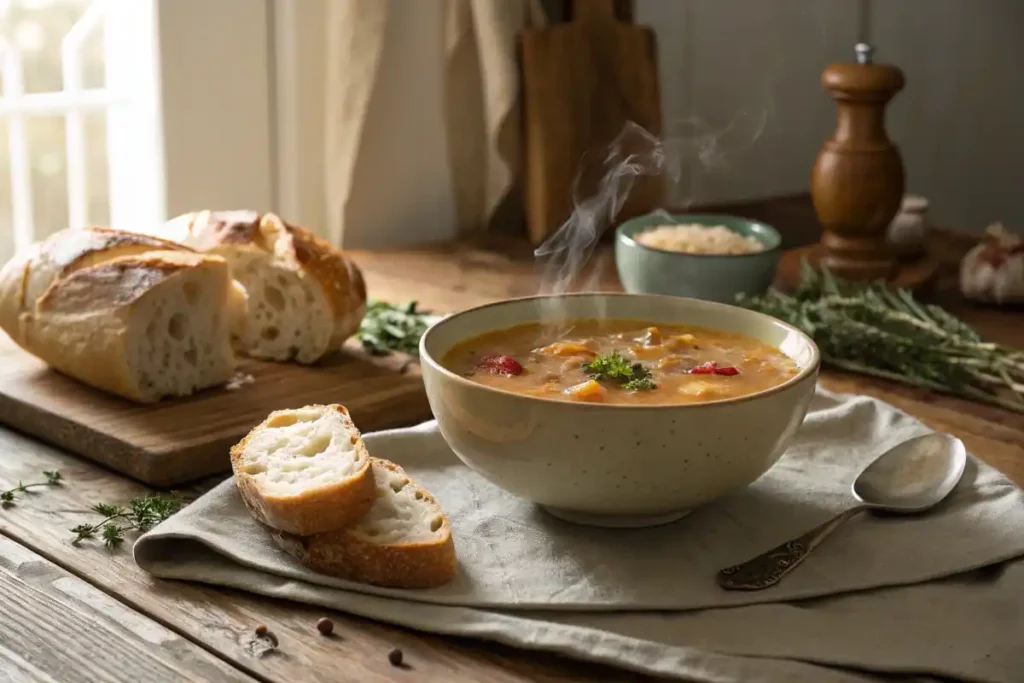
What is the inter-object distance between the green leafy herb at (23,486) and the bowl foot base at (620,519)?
583mm

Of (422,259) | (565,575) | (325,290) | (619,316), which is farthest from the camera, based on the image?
(422,259)

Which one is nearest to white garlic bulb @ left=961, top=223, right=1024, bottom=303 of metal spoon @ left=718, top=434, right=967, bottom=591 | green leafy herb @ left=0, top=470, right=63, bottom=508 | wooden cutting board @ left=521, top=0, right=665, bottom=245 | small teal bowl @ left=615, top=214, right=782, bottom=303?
small teal bowl @ left=615, top=214, right=782, bottom=303

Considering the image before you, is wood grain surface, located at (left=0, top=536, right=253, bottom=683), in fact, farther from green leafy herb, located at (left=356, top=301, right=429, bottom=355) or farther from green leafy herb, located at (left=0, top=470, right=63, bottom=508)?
green leafy herb, located at (left=356, top=301, right=429, bottom=355)

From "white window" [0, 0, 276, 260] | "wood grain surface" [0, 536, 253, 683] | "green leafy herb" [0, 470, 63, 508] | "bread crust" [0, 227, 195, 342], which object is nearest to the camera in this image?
"wood grain surface" [0, 536, 253, 683]

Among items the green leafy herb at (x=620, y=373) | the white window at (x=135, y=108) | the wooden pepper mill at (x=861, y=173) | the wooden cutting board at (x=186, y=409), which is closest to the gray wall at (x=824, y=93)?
the wooden pepper mill at (x=861, y=173)

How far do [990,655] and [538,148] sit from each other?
1.80 metres

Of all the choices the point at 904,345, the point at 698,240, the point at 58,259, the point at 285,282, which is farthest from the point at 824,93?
the point at 58,259

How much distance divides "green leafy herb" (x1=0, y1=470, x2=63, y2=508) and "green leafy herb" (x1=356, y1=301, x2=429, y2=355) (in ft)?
1.95

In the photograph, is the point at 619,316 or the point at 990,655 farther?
the point at 619,316

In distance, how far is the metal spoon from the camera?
1167 millimetres

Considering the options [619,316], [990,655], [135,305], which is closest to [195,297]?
[135,305]

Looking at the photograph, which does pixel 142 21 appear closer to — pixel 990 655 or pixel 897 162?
pixel 897 162

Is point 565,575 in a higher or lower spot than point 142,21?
lower

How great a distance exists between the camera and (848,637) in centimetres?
107
